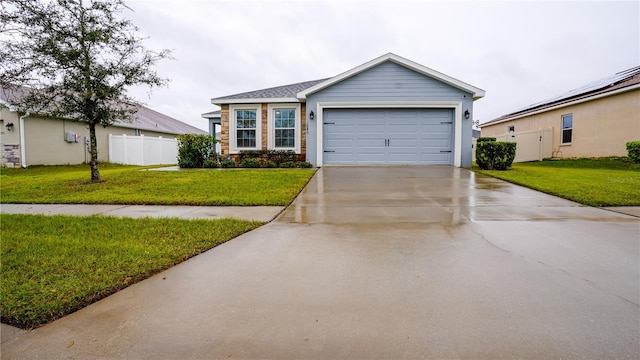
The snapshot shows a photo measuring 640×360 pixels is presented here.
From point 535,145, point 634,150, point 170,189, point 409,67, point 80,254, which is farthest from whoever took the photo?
point 535,145

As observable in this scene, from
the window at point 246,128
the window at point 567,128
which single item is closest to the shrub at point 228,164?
the window at point 246,128

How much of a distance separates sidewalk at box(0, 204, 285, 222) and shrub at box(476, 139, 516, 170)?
8421 mm

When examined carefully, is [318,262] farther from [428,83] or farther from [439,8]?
[439,8]

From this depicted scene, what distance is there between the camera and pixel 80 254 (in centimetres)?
349

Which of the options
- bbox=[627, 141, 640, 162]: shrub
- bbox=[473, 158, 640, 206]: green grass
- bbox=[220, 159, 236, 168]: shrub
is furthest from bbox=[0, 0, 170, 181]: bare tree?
bbox=[627, 141, 640, 162]: shrub

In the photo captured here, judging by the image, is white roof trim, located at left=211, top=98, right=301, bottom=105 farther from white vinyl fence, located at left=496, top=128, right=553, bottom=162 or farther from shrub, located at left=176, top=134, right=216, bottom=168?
white vinyl fence, located at left=496, top=128, right=553, bottom=162

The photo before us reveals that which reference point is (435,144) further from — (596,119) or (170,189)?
(170,189)

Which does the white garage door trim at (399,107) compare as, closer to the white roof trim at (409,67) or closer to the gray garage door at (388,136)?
the gray garage door at (388,136)

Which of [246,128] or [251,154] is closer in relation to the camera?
[251,154]

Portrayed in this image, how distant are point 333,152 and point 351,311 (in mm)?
11240

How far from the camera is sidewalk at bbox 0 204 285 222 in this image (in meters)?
5.55

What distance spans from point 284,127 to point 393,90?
475cm

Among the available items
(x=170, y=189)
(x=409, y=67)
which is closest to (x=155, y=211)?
(x=170, y=189)

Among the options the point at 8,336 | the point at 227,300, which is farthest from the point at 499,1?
the point at 8,336
